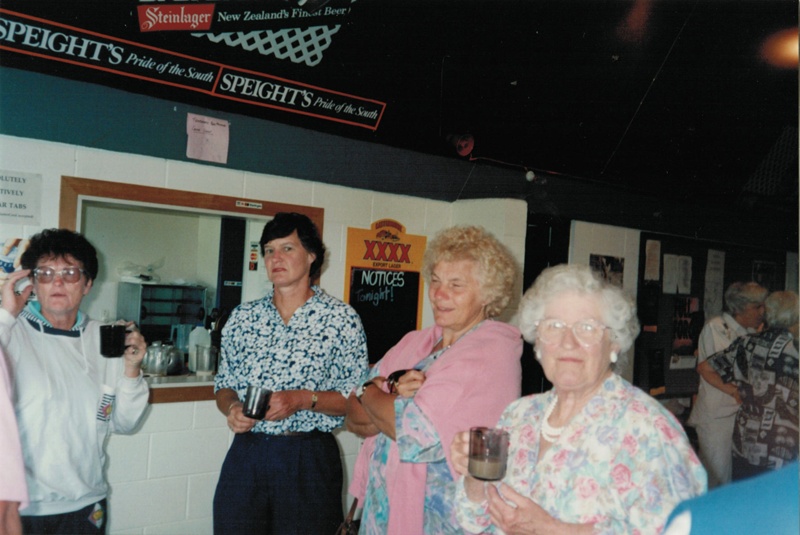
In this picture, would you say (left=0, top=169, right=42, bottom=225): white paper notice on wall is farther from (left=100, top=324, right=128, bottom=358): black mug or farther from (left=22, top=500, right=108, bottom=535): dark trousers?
(left=22, top=500, right=108, bottom=535): dark trousers

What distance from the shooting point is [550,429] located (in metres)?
1.48

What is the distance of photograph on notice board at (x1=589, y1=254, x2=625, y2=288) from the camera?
15.7ft

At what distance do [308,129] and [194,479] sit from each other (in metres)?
1.87

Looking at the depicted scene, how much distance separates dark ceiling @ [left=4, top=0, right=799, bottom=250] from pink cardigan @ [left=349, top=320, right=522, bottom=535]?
1910mm

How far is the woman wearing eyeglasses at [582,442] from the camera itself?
1236 millimetres

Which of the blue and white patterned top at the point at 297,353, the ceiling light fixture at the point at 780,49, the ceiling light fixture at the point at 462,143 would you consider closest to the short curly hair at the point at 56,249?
the blue and white patterned top at the point at 297,353

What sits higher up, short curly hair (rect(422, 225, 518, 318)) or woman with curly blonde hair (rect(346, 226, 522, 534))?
short curly hair (rect(422, 225, 518, 318))

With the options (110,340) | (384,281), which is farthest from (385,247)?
(110,340)

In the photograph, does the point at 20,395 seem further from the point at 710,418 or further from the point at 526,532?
the point at 710,418

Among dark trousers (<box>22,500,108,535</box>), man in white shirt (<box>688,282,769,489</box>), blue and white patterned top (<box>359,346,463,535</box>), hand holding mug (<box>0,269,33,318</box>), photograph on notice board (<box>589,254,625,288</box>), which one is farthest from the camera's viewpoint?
photograph on notice board (<box>589,254,625,288</box>)

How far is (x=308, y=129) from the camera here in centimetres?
329

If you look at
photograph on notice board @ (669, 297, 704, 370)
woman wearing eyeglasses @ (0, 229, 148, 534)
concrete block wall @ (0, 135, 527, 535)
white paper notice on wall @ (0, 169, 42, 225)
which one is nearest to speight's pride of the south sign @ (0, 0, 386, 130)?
concrete block wall @ (0, 135, 527, 535)

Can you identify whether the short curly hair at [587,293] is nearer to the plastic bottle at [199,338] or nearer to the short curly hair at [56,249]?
the short curly hair at [56,249]


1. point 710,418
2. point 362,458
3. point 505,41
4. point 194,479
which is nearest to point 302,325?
point 362,458
